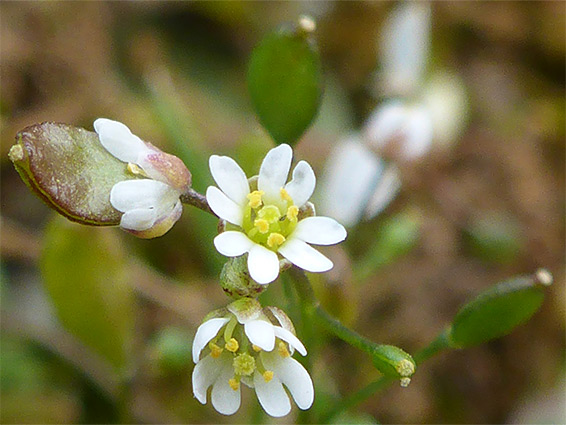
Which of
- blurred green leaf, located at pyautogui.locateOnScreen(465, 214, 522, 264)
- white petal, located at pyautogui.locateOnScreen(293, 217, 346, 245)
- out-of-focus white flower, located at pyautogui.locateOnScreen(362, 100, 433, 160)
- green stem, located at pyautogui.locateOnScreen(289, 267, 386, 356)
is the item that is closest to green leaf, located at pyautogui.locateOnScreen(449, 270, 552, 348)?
green stem, located at pyautogui.locateOnScreen(289, 267, 386, 356)

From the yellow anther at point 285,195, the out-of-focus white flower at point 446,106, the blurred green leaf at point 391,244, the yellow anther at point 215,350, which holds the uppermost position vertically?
the out-of-focus white flower at point 446,106

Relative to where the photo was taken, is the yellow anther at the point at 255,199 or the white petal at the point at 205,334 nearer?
the white petal at the point at 205,334

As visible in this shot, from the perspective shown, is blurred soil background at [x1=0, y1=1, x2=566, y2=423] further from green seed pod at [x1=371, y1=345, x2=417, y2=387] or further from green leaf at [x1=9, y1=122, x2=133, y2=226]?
green leaf at [x1=9, y1=122, x2=133, y2=226]

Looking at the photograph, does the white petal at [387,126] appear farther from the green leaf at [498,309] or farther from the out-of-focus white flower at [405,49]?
the green leaf at [498,309]

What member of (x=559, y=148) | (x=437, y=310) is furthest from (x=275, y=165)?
(x=559, y=148)

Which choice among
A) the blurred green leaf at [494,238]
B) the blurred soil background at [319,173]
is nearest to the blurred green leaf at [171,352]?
the blurred soil background at [319,173]

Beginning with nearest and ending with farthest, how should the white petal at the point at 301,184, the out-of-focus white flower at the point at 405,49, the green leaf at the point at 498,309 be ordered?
the white petal at the point at 301,184 → the green leaf at the point at 498,309 → the out-of-focus white flower at the point at 405,49

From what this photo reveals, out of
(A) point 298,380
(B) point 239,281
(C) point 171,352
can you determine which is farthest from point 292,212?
(C) point 171,352
